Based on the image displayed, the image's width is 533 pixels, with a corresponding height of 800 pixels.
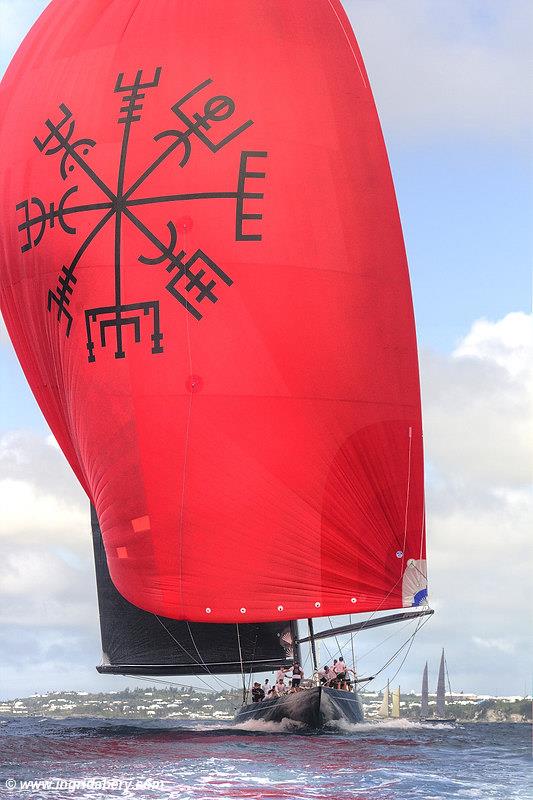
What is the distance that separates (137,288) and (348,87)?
6.53m

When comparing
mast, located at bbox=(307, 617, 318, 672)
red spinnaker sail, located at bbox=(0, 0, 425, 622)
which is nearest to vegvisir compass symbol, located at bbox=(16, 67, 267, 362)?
red spinnaker sail, located at bbox=(0, 0, 425, 622)

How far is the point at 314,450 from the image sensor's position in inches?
1026

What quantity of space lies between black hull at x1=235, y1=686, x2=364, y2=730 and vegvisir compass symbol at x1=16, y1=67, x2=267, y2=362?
25.3 feet

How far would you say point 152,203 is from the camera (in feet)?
87.6

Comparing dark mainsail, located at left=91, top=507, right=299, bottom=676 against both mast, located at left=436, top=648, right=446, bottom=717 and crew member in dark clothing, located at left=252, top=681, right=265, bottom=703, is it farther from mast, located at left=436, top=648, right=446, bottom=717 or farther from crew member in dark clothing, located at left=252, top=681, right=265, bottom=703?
mast, located at left=436, top=648, right=446, bottom=717

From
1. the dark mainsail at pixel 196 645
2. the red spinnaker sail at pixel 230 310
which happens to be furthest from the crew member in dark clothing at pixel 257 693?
the red spinnaker sail at pixel 230 310

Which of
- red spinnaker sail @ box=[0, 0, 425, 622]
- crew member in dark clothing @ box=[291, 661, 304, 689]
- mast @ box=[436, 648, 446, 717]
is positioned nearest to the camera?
red spinnaker sail @ box=[0, 0, 425, 622]

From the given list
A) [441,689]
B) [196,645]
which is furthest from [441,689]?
[196,645]

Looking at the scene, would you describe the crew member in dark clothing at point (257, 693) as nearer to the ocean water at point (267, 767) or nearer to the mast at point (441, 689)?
the ocean water at point (267, 767)

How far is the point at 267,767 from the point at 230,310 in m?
8.90

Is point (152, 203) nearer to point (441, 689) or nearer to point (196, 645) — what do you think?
point (196, 645)

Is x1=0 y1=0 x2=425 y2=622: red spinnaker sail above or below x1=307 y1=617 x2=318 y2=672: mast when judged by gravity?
above

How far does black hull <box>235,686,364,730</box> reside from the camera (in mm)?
26922

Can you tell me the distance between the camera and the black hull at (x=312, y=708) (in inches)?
1060
